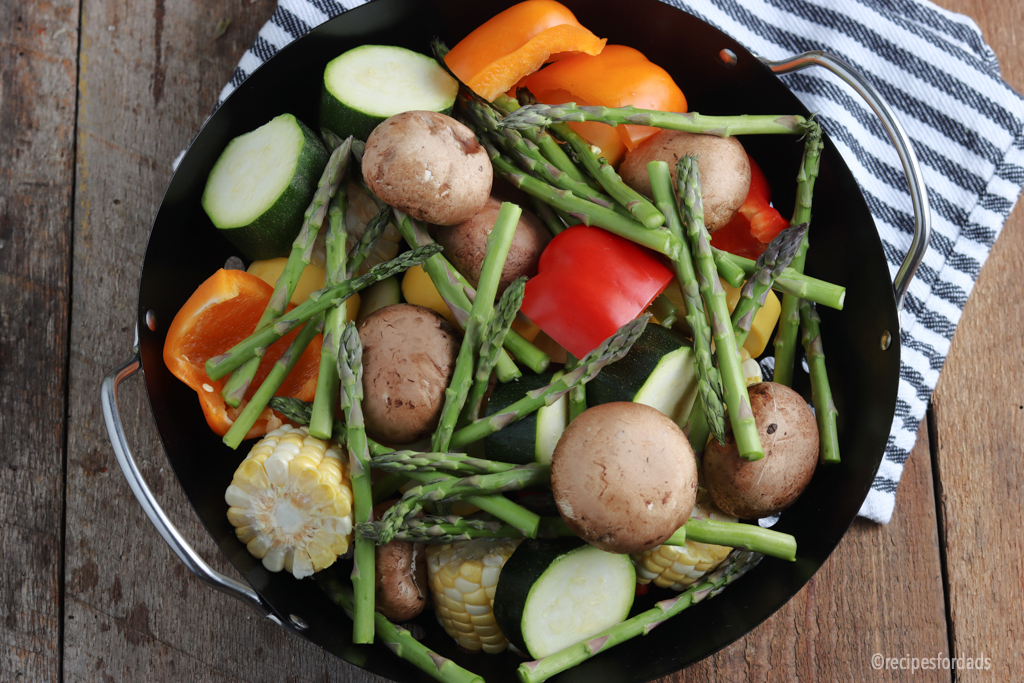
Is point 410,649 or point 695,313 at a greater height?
point 695,313

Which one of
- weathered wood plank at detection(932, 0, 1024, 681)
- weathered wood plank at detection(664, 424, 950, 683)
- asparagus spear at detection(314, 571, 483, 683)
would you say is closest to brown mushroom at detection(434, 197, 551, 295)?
asparagus spear at detection(314, 571, 483, 683)

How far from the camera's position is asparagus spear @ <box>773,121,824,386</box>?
6.81 feet

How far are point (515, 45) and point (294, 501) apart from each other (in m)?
1.45

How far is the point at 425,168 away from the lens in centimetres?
182

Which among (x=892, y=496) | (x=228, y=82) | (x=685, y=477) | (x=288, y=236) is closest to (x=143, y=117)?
(x=228, y=82)

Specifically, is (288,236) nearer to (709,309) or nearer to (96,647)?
(709,309)

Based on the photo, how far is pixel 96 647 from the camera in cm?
234

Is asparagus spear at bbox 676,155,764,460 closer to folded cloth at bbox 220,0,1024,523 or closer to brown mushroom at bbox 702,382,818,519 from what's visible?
brown mushroom at bbox 702,382,818,519

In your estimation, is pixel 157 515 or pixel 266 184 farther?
pixel 266 184

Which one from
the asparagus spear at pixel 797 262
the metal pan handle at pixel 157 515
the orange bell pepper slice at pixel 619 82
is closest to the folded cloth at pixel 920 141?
the asparagus spear at pixel 797 262

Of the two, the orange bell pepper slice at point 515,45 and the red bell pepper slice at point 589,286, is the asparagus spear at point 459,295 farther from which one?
the orange bell pepper slice at point 515,45

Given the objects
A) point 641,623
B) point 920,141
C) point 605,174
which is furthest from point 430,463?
point 920,141

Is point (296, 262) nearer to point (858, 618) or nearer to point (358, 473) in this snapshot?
point (358, 473)

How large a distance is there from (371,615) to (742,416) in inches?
45.4
